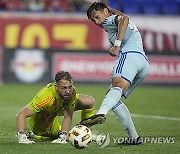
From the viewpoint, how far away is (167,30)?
21453mm

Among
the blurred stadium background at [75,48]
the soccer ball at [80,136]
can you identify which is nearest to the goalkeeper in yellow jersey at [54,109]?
the soccer ball at [80,136]

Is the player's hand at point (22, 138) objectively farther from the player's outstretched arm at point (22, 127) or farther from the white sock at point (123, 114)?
the white sock at point (123, 114)

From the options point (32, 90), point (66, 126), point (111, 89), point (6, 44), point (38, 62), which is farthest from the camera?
point (6, 44)

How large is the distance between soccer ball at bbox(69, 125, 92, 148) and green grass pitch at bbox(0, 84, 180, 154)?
0.31 ft

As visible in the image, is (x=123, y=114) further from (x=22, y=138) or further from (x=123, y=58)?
(x=22, y=138)

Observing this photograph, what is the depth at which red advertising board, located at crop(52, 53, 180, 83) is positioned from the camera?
19453 millimetres

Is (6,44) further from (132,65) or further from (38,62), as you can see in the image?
(132,65)

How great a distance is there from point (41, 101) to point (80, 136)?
39.3 inches

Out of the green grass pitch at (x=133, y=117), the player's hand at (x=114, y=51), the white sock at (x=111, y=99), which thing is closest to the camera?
the white sock at (x=111, y=99)

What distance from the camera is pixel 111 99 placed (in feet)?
27.4

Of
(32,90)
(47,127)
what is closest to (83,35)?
(32,90)

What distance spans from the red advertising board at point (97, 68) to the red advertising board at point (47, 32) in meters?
0.78

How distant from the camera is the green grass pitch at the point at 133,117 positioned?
27.6ft

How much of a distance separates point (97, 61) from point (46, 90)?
10.6 metres
